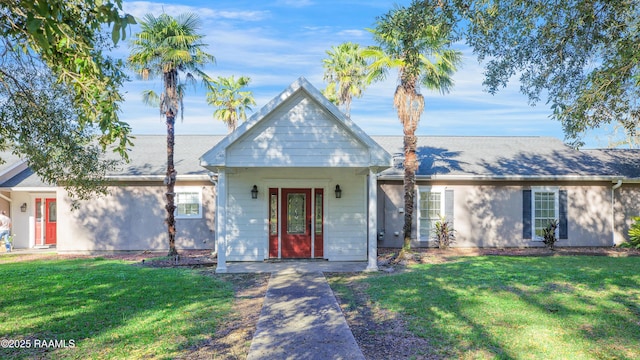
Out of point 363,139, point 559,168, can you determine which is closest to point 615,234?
point 559,168

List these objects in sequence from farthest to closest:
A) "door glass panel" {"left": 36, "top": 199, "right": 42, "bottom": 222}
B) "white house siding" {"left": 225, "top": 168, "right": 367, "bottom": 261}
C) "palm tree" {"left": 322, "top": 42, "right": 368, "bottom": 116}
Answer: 1. "palm tree" {"left": 322, "top": 42, "right": 368, "bottom": 116}
2. "door glass panel" {"left": 36, "top": 199, "right": 42, "bottom": 222}
3. "white house siding" {"left": 225, "top": 168, "right": 367, "bottom": 261}

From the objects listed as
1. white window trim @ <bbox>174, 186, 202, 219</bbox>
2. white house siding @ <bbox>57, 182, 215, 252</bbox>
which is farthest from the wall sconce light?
white window trim @ <bbox>174, 186, 202, 219</bbox>

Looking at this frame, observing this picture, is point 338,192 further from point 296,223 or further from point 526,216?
point 526,216

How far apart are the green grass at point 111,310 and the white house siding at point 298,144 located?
3207 millimetres

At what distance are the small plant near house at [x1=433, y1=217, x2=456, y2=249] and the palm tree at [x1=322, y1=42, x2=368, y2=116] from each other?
12369 millimetres

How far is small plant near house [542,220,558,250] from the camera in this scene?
52.4 ft

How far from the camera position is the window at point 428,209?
660 inches

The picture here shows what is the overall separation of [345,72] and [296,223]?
50.1 ft

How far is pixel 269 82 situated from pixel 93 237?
A: 50.4 ft

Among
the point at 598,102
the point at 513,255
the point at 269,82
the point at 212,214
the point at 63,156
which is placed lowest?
the point at 513,255

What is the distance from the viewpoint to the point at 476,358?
5.23 m

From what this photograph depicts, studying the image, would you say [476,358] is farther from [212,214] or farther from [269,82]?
[269,82]

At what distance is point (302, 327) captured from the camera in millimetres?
6516

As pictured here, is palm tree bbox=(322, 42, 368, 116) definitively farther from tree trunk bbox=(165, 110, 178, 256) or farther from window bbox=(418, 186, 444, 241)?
tree trunk bbox=(165, 110, 178, 256)
